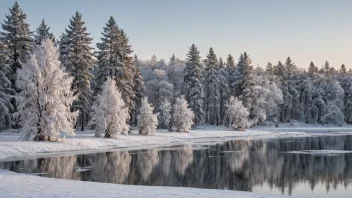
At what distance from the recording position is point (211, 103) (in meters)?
96.4

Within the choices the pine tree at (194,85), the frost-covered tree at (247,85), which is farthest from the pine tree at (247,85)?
the pine tree at (194,85)

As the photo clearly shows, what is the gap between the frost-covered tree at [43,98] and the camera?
4031 centimetres

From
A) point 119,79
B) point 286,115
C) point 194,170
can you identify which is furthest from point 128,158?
point 286,115

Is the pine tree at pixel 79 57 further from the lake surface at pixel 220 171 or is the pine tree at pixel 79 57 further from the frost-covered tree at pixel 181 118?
the lake surface at pixel 220 171

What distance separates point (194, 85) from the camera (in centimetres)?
8531

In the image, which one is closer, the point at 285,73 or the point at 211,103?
the point at 211,103

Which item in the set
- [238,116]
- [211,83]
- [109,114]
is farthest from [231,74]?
[109,114]

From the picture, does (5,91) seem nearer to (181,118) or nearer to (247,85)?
(181,118)

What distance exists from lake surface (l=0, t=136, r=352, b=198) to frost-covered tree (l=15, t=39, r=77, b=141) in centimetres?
675

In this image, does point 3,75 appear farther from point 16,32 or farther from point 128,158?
point 128,158

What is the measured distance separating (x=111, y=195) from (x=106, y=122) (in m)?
33.9

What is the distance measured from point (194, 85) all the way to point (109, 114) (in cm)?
3721

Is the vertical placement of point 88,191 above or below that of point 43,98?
below

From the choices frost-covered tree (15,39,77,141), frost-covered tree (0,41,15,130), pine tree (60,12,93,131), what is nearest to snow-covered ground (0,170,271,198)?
frost-covered tree (15,39,77,141)
